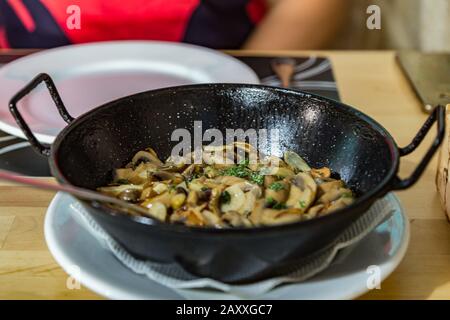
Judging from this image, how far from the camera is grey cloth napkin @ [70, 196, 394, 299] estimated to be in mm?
736

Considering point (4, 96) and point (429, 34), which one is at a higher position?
point (4, 96)

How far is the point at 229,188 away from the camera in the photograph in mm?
865

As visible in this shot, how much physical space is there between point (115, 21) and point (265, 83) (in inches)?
21.8

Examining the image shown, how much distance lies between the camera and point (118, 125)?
3.15 feet

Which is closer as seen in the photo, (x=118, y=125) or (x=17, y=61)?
(x=118, y=125)

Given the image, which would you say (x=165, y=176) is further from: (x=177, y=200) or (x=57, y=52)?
(x=57, y=52)

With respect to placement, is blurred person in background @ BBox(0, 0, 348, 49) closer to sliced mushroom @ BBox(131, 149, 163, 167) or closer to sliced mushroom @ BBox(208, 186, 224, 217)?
sliced mushroom @ BBox(131, 149, 163, 167)

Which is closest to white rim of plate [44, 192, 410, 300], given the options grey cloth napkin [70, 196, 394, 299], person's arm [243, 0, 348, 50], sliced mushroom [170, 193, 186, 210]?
grey cloth napkin [70, 196, 394, 299]

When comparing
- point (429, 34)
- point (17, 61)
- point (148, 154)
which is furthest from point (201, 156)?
point (429, 34)

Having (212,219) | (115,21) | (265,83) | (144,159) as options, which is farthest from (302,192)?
(115,21)

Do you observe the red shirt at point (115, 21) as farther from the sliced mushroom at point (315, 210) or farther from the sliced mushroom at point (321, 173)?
the sliced mushroom at point (315, 210)

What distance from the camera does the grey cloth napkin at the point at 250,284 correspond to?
29.0 inches

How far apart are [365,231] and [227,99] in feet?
1.10

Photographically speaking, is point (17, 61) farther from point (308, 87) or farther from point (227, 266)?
point (227, 266)
